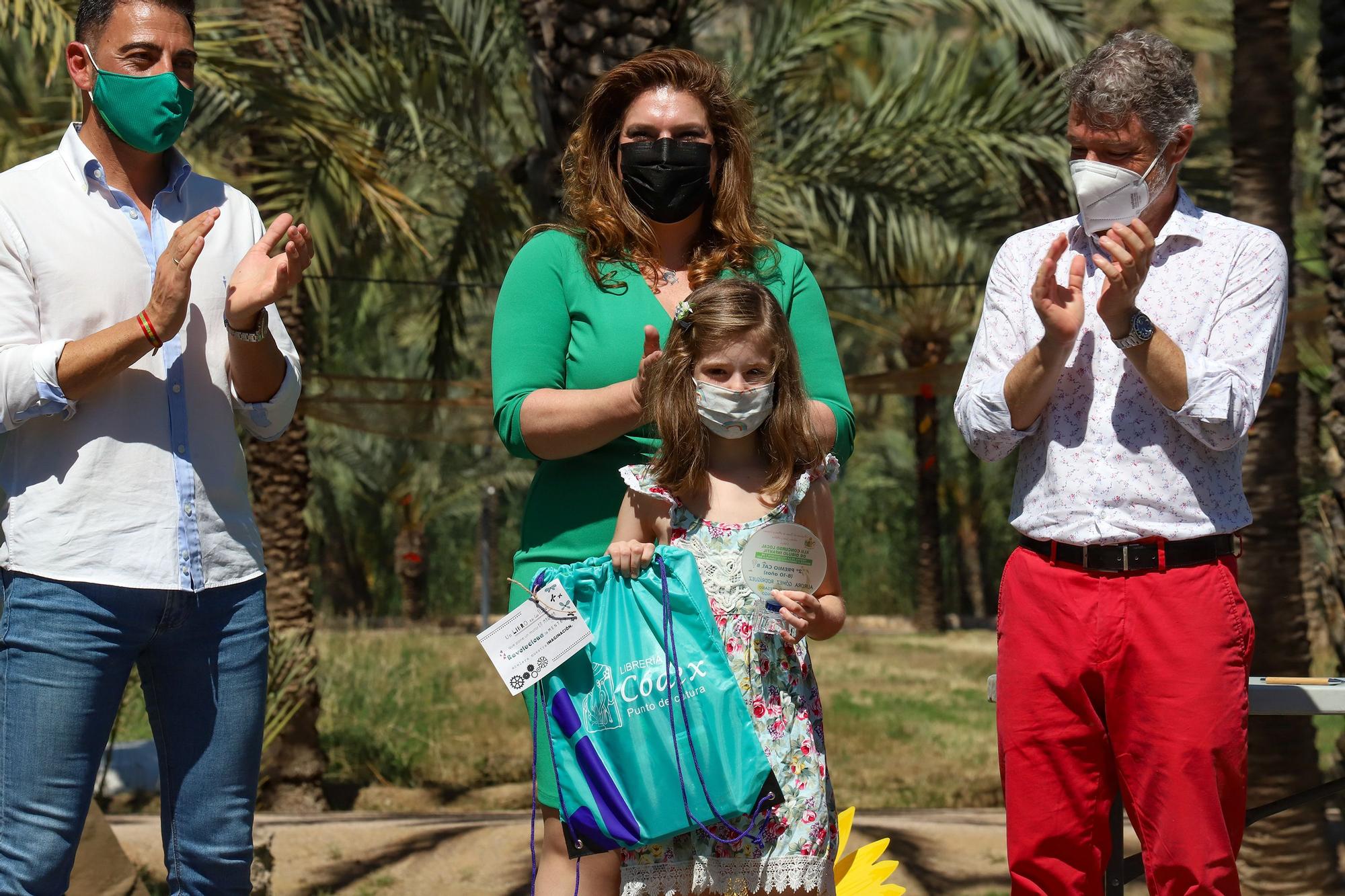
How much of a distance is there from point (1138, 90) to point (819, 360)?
830mm

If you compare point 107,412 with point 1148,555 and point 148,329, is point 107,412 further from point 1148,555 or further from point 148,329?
point 1148,555

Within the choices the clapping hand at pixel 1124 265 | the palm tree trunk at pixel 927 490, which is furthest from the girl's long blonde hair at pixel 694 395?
the palm tree trunk at pixel 927 490

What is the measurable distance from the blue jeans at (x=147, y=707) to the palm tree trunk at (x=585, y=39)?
3109mm

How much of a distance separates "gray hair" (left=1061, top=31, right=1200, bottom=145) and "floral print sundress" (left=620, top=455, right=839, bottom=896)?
97cm

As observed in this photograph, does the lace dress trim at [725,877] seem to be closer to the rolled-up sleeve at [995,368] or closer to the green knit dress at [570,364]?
the green knit dress at [570,364]

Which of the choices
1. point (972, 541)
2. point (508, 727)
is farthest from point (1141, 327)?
point (972, 541)

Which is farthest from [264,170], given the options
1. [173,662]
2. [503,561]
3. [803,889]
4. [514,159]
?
[503,561]

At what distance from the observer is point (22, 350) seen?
2.66 metres

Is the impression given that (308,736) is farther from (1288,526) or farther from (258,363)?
(258,363)

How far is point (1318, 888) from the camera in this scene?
584cm

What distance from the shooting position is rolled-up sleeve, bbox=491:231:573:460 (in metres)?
2.85

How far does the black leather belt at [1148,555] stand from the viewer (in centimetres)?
296

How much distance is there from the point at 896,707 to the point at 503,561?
15177 mm

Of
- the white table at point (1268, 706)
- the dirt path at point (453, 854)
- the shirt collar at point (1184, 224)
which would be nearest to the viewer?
the shirt collar at point (1184, 224)
